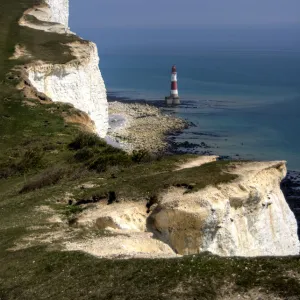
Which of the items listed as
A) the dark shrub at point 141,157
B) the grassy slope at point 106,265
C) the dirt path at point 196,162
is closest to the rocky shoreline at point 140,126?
the dark shrub at point 141,157

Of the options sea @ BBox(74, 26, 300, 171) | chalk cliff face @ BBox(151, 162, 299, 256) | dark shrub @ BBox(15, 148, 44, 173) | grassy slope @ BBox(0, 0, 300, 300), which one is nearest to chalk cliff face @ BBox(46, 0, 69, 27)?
sea @ BBox(74, 26, 300, 171)

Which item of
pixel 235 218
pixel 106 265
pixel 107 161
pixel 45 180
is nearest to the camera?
pixel 106 265

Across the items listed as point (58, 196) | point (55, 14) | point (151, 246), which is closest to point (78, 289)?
point (151, 246)

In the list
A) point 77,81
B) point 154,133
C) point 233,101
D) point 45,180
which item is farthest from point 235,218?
point 233,101

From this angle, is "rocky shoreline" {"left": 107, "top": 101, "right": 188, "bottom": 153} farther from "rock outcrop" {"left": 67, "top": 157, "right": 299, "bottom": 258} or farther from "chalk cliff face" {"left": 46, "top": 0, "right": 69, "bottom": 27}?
"rock outcrop" {"left": 67, "top": 157, "right": 299, "bottom": 258}

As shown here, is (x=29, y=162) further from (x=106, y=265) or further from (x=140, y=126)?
(x=140, y=126)

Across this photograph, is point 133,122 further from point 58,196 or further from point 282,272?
point 282,272
